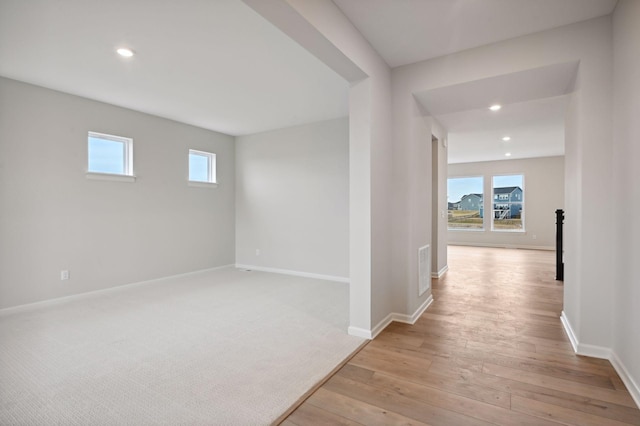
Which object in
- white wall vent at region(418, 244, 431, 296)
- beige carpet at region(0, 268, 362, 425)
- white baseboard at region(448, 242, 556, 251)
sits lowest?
beige carpet at region(0, 268, 362, 425)

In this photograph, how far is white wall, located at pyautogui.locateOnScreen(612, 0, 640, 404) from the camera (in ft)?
6.22

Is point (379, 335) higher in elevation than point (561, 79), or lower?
lower

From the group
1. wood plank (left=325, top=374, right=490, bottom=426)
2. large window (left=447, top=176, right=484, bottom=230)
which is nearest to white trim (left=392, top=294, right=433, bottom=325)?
wood plank (left=325, top=374, right=490, bottom=426)

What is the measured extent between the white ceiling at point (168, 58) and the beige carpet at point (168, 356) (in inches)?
105

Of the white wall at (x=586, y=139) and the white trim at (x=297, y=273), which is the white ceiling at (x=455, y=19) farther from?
the white trim at (x=297, y=273)

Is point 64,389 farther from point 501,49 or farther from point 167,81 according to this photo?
point 501,49

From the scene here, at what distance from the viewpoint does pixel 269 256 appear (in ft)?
19.4

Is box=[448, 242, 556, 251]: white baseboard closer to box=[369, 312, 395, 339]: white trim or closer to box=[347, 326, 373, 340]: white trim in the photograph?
box=[369, 312, 395, 339]: white trim

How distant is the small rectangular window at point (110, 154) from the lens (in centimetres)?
429

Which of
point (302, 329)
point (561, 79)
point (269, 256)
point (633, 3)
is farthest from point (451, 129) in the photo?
point (302, 329)

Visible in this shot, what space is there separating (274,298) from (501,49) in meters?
3.67

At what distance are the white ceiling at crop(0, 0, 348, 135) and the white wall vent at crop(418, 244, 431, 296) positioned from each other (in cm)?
221

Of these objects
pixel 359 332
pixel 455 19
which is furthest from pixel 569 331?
pixel 455 19

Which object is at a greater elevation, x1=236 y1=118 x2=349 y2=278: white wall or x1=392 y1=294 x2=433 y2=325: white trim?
x1=236 y1=118 x2=349 y2=278: white wall
